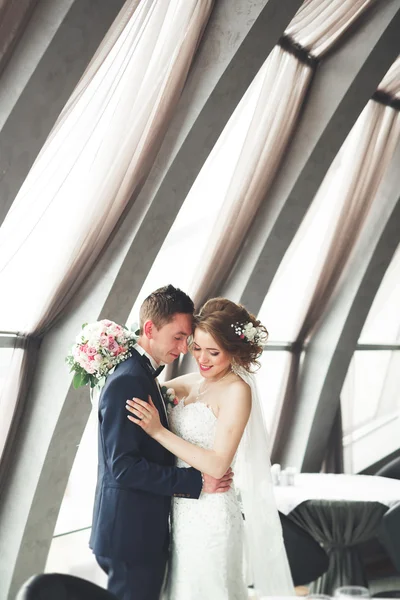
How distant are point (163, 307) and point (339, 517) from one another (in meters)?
2.88

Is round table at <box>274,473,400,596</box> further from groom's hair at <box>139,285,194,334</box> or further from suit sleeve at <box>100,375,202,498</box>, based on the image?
groom's hair at <box>139,285,194,334</box>

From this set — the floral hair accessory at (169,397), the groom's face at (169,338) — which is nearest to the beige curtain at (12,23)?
the groom's face at (169,338)

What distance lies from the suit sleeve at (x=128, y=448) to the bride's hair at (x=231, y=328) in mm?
446

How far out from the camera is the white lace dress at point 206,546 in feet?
10.6

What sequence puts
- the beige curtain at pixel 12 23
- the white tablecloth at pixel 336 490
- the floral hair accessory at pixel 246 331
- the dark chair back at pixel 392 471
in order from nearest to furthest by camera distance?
the floral hair accessory at pixel 246 331 < the beige curtain at pixel 12 23 < the white tablecloth at pixel 336 490 < the dark chair back at pixel 392 471

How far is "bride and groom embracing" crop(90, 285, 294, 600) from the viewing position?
9.97 feet

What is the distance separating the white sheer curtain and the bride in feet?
4.77

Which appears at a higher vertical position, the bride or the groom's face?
the groom's face

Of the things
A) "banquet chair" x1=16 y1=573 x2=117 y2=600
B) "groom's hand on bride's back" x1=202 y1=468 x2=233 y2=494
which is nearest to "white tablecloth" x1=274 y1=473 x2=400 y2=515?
"groom's hand on bride's back" x1=202 y1=468 x2=233 y2=494

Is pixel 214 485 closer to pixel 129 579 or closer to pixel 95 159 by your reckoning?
pixel 129 579

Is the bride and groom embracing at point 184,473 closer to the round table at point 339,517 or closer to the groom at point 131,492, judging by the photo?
the groom at point 131,492

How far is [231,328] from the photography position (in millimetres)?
3385

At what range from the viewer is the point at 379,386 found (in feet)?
30.8

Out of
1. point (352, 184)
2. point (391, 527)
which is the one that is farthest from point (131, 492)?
point (352, 184)
